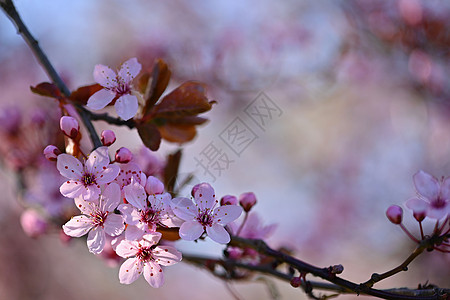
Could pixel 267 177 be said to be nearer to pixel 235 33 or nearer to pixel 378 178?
pixel 378 178

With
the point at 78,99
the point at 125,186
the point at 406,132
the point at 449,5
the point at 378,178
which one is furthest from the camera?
the point at 378,178

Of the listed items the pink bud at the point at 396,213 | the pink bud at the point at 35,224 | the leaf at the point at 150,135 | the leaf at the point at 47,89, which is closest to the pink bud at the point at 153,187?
the leaf at the point at 150,135

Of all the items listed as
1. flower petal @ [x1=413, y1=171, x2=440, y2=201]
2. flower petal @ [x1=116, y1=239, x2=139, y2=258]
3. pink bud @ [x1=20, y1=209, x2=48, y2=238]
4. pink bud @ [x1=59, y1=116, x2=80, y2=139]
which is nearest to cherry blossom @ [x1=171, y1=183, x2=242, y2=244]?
flower petal @ [x1=116, y1=239, x2=139, y2=258]

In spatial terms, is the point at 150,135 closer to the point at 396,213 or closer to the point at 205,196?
the point at 205,196

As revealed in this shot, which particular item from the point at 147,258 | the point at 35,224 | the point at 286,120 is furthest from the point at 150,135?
the point at 286,120

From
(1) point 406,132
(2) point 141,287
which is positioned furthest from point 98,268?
(1) point 406,132

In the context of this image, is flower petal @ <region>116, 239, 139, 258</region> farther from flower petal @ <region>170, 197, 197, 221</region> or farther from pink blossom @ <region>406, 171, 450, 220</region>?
pink blossom @ <region>406, 171, 450, 220</region>
